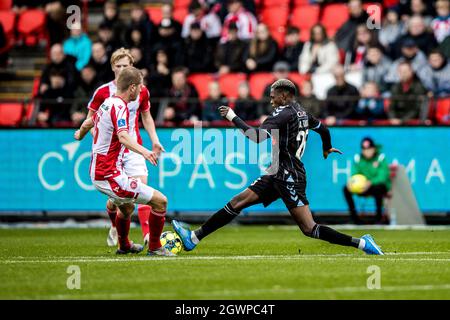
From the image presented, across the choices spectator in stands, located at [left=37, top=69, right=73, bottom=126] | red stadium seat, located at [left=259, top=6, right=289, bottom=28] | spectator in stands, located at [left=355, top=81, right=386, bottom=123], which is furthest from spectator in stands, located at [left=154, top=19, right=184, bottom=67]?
spectator in stands, located at [left=355, top=81, right=386, bottom=123]

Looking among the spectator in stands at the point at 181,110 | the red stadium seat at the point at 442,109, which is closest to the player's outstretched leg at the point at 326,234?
the red stadium seat at the point at 442,109

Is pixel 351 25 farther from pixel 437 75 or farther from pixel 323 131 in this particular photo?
pixel 323 131

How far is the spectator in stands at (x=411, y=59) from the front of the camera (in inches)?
857

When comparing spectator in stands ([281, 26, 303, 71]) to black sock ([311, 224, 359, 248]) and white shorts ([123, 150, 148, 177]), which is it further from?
black sock ([311, 224, 359, 248])

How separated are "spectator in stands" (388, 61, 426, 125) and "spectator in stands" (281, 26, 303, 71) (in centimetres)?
307

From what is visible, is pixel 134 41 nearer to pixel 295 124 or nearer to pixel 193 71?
pixel 193 71

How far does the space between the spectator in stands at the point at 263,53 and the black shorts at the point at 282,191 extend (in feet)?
34.1

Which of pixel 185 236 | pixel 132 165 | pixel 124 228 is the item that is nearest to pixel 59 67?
pixel 132 165

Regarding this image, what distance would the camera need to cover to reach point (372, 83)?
21.1 m

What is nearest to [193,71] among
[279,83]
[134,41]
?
[134,41]

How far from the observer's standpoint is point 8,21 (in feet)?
89.2

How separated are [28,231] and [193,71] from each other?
20.6 feet

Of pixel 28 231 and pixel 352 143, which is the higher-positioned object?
pixel 352 143
